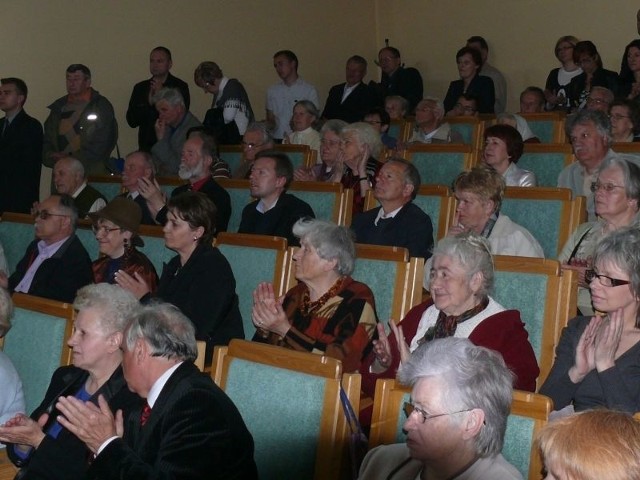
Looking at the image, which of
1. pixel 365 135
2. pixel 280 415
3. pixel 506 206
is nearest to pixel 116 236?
pixel 365 135

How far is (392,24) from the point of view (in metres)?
9.59

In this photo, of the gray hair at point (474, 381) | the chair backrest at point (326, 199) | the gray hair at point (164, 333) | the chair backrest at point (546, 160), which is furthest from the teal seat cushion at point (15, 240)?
the gray hair at point (474, 381)

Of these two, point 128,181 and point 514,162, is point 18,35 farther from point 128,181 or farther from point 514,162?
point 514,162

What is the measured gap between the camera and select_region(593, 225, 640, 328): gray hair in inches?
106

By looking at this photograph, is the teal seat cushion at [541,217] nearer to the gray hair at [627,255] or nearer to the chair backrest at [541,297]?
the chair backrest at [541,297]

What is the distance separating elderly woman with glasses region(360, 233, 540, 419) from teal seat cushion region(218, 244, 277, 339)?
90 cm

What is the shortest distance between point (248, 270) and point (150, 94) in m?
3.90

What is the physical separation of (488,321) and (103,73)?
567 centimetres

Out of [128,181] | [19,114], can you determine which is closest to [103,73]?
[19,114]

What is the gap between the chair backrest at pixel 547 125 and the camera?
6.37 metres

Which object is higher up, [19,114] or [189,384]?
[19,114]

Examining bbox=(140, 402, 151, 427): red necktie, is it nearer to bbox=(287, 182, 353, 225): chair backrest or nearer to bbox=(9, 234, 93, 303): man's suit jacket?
bbox=(9, 234, 93, 303): man's suit jacket

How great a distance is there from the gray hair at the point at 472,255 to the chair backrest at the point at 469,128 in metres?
3.30

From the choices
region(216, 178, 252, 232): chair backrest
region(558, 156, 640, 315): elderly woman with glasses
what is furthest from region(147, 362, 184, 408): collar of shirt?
region(216, 178, 252, 232): chair backrest
